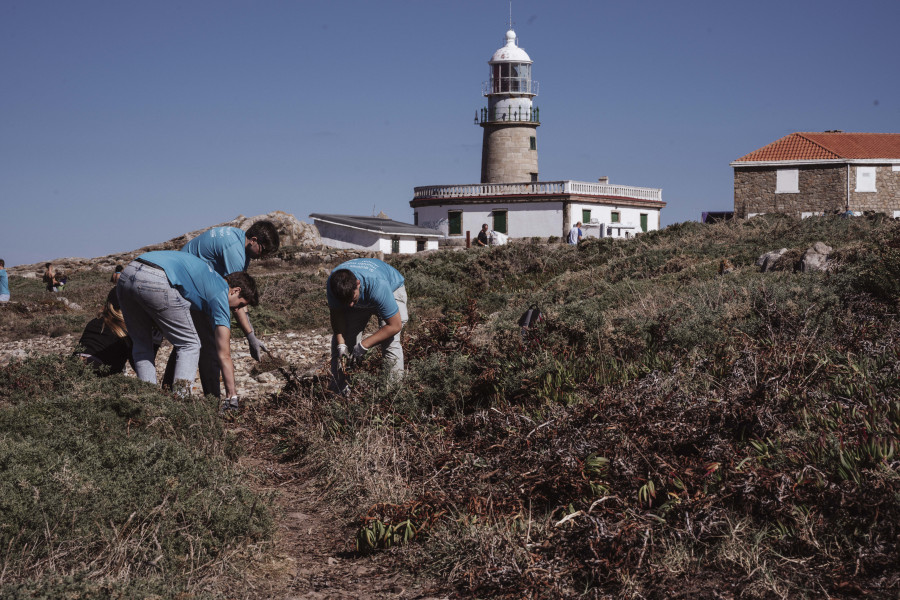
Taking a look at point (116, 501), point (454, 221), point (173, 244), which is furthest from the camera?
point (454, 221)

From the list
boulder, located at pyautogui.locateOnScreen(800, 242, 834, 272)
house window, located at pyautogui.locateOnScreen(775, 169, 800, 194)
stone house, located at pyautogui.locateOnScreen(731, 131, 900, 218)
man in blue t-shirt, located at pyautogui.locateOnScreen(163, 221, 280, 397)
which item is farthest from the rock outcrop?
man in blue t-shirt, located at pyautogui.locateOnScreen(163, 221, 280, 397)

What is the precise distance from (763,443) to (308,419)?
3.40 m

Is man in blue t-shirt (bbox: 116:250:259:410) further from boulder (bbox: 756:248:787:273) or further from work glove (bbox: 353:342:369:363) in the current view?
boulder (bbox: 756:248:787:273)

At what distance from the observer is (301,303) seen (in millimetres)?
16641

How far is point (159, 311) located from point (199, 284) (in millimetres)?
380

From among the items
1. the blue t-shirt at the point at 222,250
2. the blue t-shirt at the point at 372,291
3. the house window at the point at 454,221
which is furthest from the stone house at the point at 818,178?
the blue t-shirt at the point at 222,250

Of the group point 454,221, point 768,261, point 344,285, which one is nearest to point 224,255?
point 344,285

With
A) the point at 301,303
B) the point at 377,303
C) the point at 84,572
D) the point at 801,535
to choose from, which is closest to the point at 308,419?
the point at 377,303

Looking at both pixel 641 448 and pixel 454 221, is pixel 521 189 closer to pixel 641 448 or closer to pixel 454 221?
pixel 454 221

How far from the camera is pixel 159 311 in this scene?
594cm

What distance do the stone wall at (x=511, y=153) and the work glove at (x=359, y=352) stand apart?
140 feet

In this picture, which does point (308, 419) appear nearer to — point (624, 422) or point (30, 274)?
point (624, 422)

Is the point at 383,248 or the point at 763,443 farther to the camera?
the point at 383,248

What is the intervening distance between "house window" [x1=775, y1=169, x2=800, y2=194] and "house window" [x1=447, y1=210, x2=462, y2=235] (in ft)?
55.3
